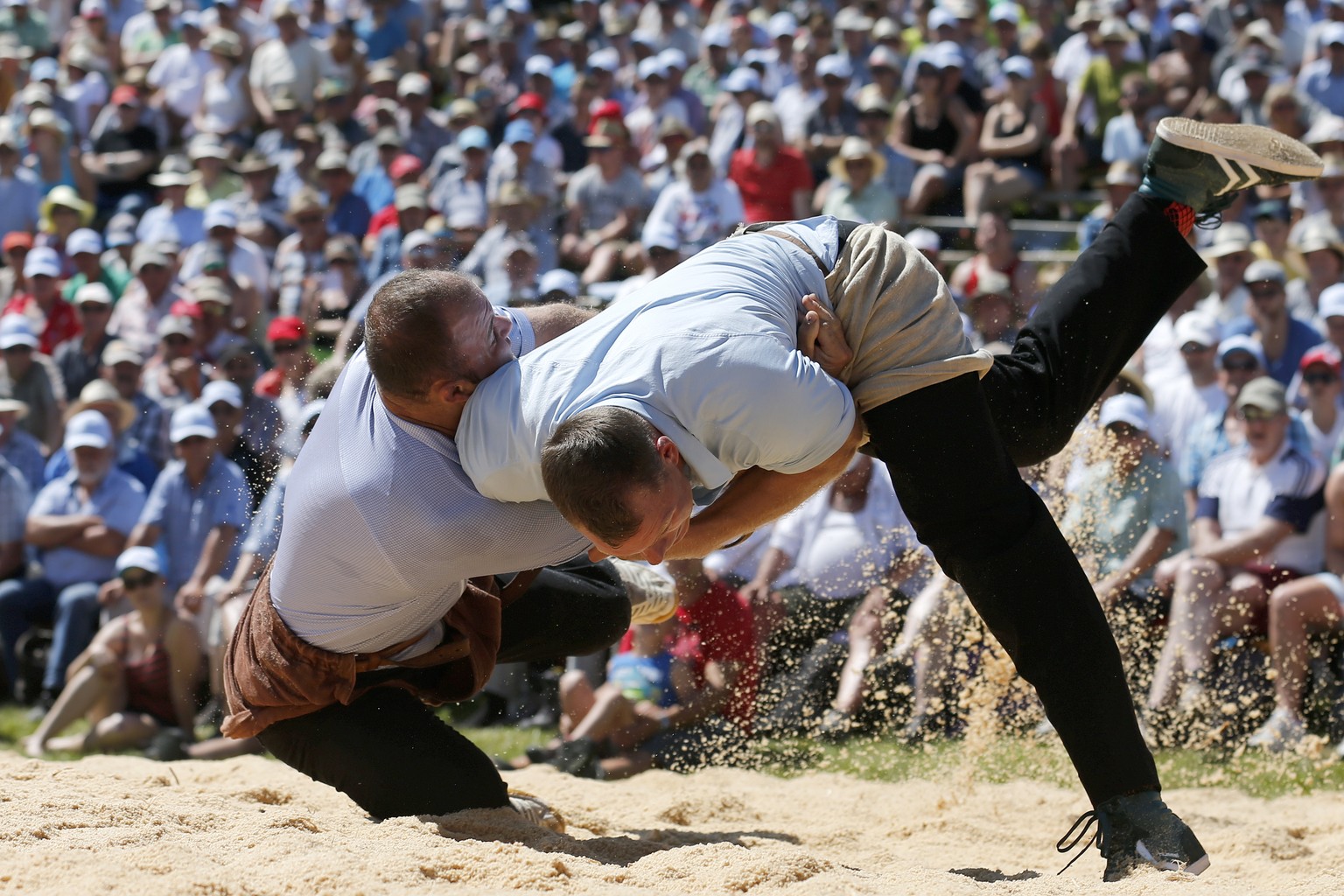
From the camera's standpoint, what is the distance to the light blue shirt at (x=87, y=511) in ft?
24.6

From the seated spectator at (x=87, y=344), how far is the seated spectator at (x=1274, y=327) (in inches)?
256

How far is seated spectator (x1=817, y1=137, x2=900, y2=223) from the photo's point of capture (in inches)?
344

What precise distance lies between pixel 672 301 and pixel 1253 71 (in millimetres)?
6814

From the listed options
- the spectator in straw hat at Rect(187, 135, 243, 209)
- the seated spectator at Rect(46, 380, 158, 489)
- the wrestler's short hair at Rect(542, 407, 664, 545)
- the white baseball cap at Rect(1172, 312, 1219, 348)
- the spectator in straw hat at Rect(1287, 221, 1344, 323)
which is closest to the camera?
the wrestler's short hair at Rect(542, 407, 664, 545)

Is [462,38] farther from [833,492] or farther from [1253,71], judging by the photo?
[833,492]

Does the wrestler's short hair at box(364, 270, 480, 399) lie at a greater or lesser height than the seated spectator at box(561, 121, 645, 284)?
greater

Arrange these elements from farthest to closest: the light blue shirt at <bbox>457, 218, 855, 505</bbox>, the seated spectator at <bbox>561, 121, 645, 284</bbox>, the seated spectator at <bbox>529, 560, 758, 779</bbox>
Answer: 1. the seated spectator at <bbox>561, 121, 645, 284</bbox>
2. the seated spectator at <bbox>529, 560, 758, 779</bbox>
3. the light blue shirt at <bbox>457, 218, 855, 505</bbox>

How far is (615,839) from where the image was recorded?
3.68 meters

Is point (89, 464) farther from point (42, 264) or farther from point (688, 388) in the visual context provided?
point (688, 388)

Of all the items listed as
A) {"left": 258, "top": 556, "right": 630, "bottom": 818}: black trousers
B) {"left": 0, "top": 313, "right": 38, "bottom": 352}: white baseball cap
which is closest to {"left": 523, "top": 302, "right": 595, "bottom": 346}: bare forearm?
{"left": 258, "top": 556, "right": 630, "bottom": 818}: black trousers

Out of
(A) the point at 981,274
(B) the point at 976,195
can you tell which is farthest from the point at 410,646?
(B) the point at 976,195

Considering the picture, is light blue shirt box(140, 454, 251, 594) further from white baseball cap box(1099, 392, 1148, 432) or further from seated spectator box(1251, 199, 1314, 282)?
seated spectator box(1251, 199, 1314, 282)

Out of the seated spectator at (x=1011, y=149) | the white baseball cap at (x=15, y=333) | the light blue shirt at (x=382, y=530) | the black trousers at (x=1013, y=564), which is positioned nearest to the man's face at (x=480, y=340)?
the light blue shirt at (x=382, y=530)

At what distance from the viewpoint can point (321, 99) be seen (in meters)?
12.3
